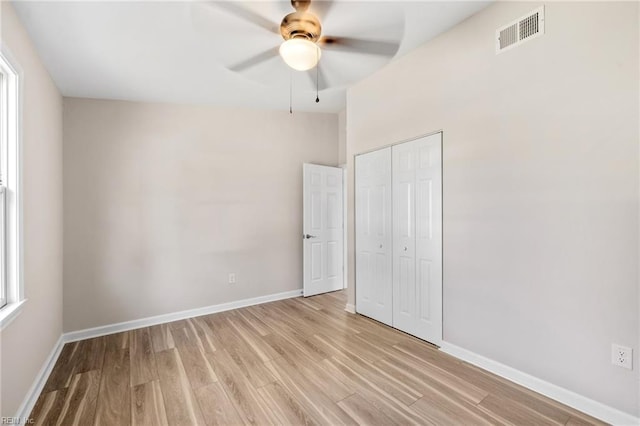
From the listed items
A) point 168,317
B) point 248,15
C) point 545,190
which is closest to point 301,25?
point 248,15

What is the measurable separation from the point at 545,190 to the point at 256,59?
236 centimetres

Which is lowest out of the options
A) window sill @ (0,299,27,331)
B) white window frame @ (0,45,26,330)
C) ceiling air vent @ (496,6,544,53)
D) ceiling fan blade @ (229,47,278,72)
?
window sill @ (0,299,27,331)

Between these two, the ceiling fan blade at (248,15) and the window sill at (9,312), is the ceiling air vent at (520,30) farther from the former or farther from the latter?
the window sill at (9,312)

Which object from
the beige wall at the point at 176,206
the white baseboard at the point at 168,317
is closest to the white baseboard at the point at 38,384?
the white baseboard at the point at 168,317

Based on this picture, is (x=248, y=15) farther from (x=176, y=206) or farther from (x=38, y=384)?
(x=38, y=384)

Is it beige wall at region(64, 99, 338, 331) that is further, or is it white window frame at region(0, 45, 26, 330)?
beige wall at region(64, 99, 338, 331)

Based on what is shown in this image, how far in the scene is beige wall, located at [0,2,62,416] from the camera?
181 centimetres

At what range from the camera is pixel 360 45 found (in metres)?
2.16

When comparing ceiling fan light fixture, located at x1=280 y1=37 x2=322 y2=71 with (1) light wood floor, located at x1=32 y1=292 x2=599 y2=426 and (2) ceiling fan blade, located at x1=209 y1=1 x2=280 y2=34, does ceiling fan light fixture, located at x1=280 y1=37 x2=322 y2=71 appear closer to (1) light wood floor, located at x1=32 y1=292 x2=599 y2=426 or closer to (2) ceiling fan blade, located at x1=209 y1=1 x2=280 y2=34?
(2) ceiling fan blade, located at x1=209 y1=1 x2=280 y2=34

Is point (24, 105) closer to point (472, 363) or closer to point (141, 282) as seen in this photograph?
point (141, 282)

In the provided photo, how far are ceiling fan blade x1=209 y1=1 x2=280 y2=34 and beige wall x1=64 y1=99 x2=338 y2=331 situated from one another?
2.01 m

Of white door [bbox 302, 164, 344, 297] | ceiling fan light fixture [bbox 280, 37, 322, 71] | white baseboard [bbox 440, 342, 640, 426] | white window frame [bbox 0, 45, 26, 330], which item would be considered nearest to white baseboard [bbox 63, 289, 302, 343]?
white door [bbox 302, 164, 344, 297]

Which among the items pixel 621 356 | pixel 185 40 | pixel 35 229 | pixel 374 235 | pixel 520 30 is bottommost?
pixel 621 356

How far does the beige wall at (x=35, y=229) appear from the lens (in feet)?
5.94
